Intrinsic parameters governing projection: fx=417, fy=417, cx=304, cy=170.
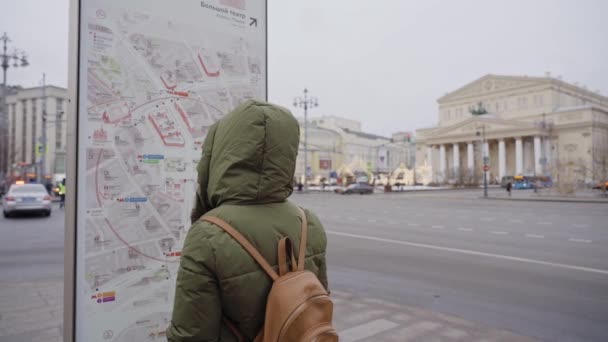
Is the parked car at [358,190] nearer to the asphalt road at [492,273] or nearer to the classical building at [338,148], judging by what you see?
the asphalt road at [492,273]

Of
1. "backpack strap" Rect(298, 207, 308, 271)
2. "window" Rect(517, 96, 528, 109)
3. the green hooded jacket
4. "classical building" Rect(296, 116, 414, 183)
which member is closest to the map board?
the green hooded jacket

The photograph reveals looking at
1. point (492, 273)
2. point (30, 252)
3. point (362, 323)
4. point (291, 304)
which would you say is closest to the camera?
point (291, 304)

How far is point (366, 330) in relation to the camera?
4.73 meters

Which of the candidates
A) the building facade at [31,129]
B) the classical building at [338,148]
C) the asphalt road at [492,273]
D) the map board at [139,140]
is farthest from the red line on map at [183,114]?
the classical building at [338,148]

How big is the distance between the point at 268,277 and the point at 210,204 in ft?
1.52

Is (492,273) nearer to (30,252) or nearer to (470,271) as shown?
(470,271)

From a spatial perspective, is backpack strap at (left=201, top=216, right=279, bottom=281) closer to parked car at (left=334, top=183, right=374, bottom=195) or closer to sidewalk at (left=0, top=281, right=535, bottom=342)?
sidewalk at (left=0, top=281, right=535, bottom=342)

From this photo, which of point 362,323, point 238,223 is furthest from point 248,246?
point 362,323

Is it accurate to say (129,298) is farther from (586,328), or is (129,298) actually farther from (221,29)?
(586,328)

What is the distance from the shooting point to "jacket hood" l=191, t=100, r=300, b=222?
1789 millimetres

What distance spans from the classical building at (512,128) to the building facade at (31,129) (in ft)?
204

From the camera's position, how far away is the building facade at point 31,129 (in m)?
53.2

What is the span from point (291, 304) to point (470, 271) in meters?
7.18

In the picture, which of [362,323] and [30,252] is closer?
[362,323]
